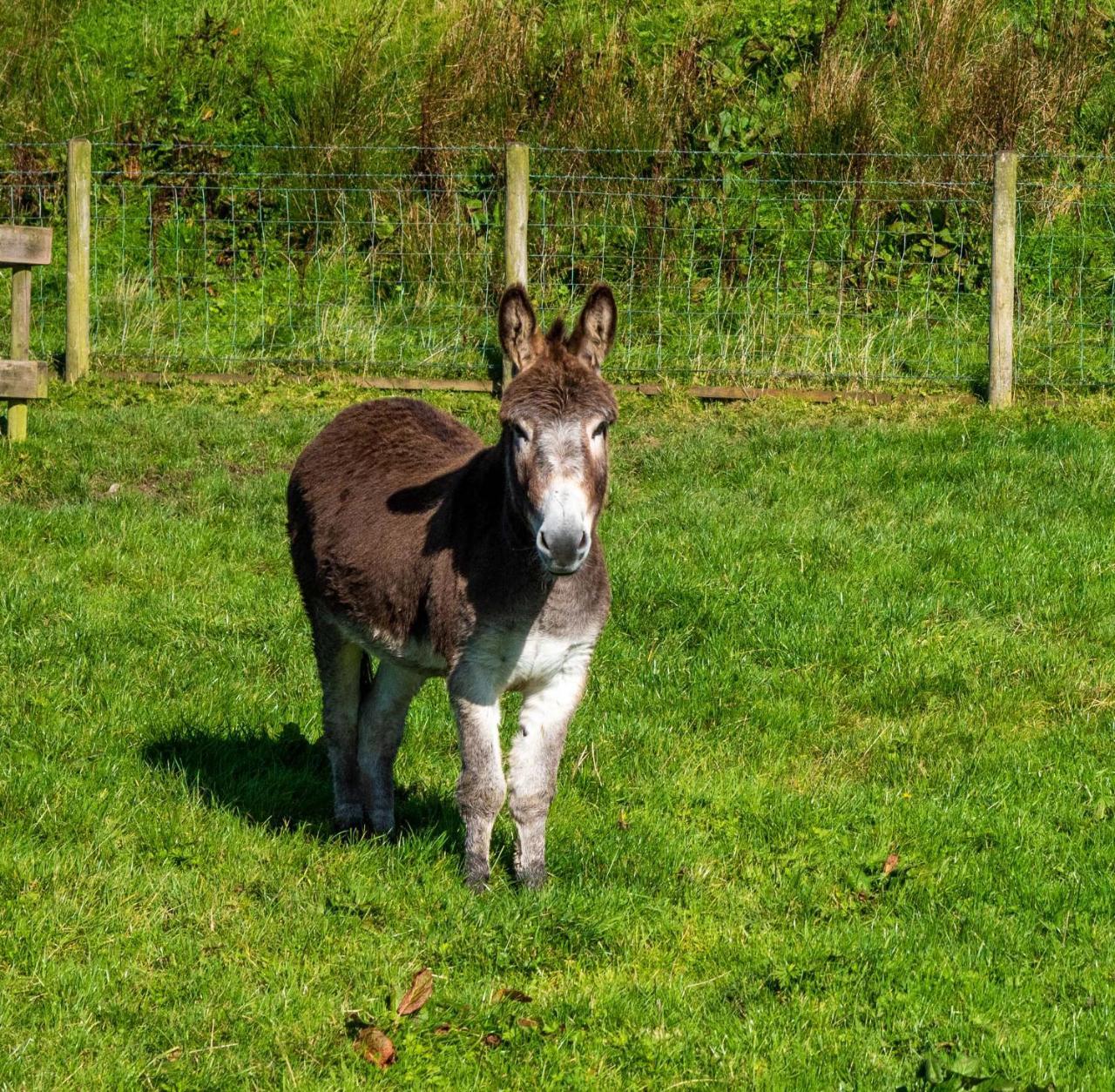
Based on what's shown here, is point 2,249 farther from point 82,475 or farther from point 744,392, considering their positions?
point 744,392

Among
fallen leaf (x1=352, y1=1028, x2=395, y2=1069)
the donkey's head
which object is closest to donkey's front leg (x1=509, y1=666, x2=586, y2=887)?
the donkey's head

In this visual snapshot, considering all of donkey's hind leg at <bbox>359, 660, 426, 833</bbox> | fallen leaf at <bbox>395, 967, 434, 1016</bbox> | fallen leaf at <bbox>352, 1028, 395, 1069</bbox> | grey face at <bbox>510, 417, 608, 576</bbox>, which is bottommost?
fallen leaf at <bbox>352, 1028, 395, 1069</bbox>

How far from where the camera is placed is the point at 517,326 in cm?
468

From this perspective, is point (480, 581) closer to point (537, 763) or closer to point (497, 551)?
point (497, 551)

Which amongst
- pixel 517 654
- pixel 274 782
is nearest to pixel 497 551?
pixel 517 654

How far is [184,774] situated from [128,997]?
1.37 meters

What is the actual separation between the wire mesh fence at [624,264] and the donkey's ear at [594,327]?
6.94m

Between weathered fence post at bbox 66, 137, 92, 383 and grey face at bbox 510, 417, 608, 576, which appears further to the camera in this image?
weathered fence post at bbox 66, 137, 92, 383

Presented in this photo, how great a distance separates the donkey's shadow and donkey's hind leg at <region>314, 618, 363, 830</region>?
103 millimetres

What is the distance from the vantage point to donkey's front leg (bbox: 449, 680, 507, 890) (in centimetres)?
468

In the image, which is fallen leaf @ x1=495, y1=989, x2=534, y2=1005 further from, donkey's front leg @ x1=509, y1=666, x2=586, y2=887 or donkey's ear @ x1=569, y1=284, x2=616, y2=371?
donkey's ear @ x1=569, y1=284, x2=616, y2=371

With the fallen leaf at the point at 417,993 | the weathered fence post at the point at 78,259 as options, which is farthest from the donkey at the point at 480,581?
the weathered fence post at the point at 78,259

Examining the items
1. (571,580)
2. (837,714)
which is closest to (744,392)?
(837,714)

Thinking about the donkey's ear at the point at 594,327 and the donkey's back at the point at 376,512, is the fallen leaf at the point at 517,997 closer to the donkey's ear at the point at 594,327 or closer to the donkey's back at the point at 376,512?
the donkey's back at the point at 376,512
